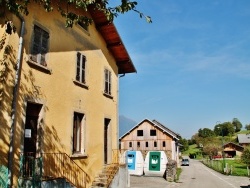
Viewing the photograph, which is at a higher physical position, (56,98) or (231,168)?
(56,98)

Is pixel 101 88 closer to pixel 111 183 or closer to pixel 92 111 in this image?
→ pixel 92 111

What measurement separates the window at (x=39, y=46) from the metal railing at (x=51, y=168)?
3671mm

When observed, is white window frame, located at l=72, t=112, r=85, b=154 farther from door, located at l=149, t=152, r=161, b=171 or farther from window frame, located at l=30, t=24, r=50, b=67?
door, located at l=149, t=152, r=161, b=171

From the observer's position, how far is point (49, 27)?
39.1 ft

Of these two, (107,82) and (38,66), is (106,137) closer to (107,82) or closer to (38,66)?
(107,82)

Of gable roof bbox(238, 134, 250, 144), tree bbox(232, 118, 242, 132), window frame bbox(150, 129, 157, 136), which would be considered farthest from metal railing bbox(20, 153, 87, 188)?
tree bbox(232, 118, 242, 132)

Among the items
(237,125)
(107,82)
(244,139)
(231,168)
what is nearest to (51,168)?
(107,82)

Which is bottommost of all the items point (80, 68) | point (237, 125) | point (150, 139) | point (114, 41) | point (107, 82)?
point (150, 139)

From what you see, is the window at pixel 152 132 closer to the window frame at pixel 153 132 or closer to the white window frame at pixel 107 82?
the window frame at pixel 153 132

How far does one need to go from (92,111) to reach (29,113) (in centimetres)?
472

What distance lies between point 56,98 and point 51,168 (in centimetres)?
286

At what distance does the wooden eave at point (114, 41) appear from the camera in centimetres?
1580

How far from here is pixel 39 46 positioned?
36.7 ft

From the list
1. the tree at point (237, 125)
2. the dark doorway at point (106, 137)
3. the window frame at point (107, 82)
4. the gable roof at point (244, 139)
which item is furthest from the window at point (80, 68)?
the tree at point (237, 125)
